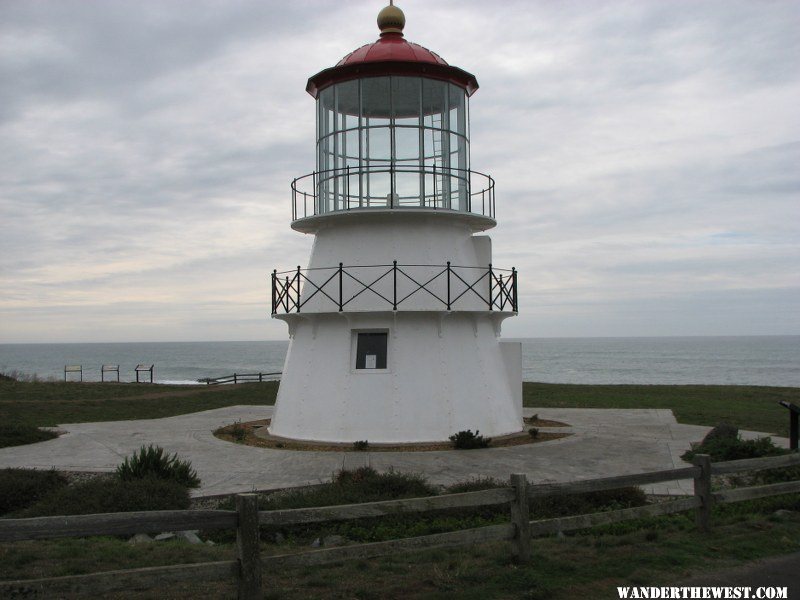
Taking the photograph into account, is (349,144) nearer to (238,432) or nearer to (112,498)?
(238,432)

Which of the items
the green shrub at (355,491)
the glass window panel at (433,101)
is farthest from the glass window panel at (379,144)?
the green shrub at (355,491)

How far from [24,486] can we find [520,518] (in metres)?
8.02

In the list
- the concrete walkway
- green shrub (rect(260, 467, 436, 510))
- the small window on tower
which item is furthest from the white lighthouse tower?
green shrub (rect(260, 467, 436, 510))

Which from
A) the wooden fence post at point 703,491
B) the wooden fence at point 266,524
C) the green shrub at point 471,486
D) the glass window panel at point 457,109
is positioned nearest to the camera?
the wooden fence at point 266,524

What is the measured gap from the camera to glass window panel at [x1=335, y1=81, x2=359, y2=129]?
56.9 ft

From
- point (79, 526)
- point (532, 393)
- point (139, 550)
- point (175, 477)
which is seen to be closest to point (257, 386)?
point (532, 393)

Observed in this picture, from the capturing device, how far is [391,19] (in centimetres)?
1789

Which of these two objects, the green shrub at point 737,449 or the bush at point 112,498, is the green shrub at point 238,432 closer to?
the bush at point 112,498

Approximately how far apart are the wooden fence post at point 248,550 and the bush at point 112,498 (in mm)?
4361

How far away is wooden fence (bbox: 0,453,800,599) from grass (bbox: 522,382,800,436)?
12080 mm

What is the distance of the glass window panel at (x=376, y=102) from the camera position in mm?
17453

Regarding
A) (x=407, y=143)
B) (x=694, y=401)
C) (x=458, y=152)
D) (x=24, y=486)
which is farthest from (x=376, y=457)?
(x=694, y=401)

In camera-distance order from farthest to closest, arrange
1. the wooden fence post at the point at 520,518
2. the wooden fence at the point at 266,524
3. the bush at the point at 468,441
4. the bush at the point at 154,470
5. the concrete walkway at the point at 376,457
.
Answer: the bush at the point at 468,441, the concrete walkway at the point at 376,457, the bush at the point at 154,470, the wooden fence post at the point at 520,518, the wooden fence at the point at 266,524

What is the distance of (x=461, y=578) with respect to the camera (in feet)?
23.0
